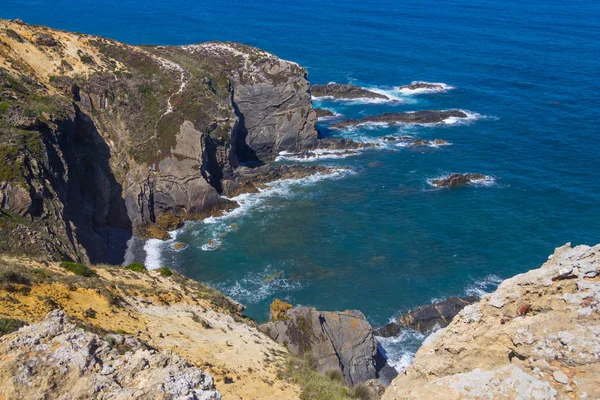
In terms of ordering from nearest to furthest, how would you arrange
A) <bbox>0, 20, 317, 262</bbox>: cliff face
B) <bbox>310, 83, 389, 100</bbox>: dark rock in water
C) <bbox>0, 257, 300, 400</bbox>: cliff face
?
<bbox>0, 257, 300, 400</bbox>: cliff face, <bbox>0, 20, 317, 262</bbox>: cliff face, <bbox>310, 83, 389, 100</bbox>: dark rock in water

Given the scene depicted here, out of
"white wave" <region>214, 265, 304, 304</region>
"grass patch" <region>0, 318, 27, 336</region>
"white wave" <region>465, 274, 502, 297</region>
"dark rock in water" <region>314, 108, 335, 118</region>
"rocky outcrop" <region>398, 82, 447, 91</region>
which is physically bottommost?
"white wave" <region>214, 265, 304, 304</region>

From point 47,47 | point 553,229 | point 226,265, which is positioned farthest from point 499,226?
point 47,47

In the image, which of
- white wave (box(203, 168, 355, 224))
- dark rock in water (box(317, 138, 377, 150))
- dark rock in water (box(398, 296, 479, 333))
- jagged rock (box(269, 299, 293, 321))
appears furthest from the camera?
dark rock in water (box(317, 138, 377, 150))

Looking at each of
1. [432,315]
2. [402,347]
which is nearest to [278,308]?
[402,347]

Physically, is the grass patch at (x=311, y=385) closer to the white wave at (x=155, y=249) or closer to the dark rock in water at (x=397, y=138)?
the white wave at (x=155, y=249)

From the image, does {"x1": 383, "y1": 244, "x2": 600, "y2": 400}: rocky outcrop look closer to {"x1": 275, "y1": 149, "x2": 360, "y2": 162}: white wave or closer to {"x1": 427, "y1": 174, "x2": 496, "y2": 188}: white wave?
{"x1": 427, "y1": 174, "x2": 496, "y2": 188}: white wave

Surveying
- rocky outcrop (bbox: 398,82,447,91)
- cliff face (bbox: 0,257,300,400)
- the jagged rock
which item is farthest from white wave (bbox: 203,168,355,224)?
rocky outcrop (bbox: 398,82,447,91)

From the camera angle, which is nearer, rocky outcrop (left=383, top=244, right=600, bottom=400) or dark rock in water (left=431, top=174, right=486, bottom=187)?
rocky outcrop (left=383, top=244, right=600, bottom=400)

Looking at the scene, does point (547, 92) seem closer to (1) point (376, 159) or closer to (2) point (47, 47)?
(1) point (376, 159)

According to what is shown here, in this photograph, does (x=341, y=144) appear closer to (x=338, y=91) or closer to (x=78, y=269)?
(x=338, y=91)
